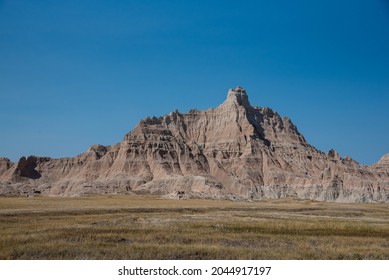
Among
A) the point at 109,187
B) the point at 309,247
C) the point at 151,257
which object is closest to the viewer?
the point at 151,257

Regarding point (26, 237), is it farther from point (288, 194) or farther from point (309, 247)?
point (288, 194)

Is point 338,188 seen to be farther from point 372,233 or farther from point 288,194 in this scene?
point 372,233

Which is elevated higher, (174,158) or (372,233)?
(174,158)

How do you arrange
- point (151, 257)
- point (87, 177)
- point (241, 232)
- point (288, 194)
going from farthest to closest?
point (87, 177), point (288, 194), point (241, 232), point (151, 257)

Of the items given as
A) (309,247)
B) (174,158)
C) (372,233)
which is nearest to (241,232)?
(309,247)

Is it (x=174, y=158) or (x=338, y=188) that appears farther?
(x=174, y=158)

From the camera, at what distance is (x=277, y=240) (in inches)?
1027

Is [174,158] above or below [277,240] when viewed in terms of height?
above

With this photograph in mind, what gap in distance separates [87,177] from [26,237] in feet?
567

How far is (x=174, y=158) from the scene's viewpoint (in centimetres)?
19550
